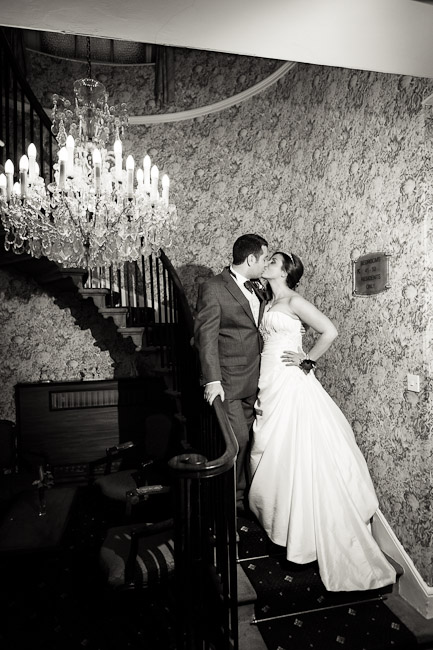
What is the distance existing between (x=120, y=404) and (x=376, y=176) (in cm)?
364

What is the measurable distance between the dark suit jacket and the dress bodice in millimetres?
99

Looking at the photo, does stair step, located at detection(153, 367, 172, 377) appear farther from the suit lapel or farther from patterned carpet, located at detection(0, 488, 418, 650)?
patterned carpet, located at detection(0, 488, 418, 650)

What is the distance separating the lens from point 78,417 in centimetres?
493

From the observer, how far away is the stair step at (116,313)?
407 centimetres

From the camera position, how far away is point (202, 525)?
1.84 meters

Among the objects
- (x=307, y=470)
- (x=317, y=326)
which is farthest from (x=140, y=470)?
(x=317, y=326)

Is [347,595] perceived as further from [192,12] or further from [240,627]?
[192,12]

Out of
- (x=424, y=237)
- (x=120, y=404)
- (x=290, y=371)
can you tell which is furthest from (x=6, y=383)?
(x=424, y=237)

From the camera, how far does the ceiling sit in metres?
1.34

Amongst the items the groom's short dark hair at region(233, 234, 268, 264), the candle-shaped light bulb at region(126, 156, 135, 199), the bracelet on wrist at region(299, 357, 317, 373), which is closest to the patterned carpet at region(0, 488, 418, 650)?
the bracelet on wrist at region(299, 357, 317, 373)

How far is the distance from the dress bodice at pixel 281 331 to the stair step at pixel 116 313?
1.76 m

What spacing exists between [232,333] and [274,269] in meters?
0.58

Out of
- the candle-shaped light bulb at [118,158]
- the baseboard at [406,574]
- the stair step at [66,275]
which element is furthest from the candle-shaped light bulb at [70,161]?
the baseboard at [406,574]

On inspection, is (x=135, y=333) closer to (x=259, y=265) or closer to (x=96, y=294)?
(x=96, y=294)
